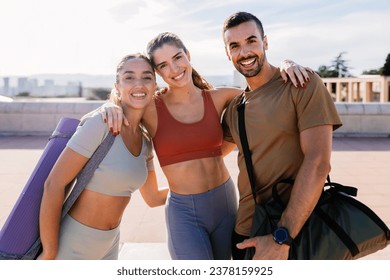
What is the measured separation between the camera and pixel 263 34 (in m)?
2.33

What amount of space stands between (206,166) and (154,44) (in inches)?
33.4

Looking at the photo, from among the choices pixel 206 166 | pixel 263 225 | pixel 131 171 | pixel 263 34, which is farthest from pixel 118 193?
pixel 263 34

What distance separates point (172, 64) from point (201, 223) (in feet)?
3.34

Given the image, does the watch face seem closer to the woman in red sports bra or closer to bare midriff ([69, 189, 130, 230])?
the woman in red sports bra

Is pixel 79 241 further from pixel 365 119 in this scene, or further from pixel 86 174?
pixel 365 119

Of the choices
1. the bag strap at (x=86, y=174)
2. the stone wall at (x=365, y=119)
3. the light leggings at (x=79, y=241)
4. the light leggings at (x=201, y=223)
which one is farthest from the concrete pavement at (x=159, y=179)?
the bag strap at (x=86, y=174)

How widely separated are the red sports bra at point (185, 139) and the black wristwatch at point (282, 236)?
0.83 metres

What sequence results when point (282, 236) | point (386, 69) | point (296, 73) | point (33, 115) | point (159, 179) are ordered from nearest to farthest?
point (282, 236)
point (296, 73)
point (159, 179)
point (33, 115)
point (386, 69)

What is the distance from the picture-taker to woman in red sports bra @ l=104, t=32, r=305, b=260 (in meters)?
2.44

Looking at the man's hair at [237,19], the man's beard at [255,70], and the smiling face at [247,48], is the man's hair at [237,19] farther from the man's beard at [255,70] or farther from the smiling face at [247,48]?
the man's beard at [255,70]

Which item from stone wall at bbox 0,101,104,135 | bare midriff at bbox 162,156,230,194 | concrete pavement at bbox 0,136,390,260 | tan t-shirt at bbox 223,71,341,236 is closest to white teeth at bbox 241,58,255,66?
tan t-shirt at bbox 223,71,341,236

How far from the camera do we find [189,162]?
2.51 meters

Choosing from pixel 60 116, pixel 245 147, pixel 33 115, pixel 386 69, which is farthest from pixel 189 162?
pixel 386 69

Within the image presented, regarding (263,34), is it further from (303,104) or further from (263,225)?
(263,225)
